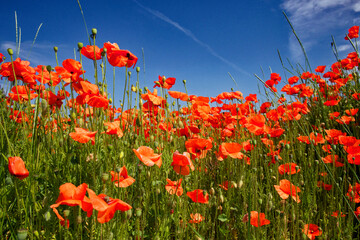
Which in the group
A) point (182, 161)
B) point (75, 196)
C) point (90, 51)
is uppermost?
point (90, 51)

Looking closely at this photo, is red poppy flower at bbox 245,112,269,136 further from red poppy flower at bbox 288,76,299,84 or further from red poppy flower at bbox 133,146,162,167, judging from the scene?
red poppy flower at bbox 288,76,299,84

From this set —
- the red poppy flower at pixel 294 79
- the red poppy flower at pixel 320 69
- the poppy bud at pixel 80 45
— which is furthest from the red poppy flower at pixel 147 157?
the red poppy flower at pixel 320 69

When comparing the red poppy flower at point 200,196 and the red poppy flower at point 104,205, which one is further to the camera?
the red poppy flower at point 200,196

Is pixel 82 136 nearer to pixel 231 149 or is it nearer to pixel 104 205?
pixel 104 205

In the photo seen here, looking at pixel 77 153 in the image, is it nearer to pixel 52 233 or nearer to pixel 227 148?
pixel 52 233

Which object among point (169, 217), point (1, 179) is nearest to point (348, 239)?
point (169, 217)

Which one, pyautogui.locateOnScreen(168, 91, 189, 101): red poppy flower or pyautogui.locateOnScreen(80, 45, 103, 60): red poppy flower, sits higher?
pyautogui.locateOnScreen(80, 45, 103, 60): red poppy flower

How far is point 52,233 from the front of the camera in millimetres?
1525

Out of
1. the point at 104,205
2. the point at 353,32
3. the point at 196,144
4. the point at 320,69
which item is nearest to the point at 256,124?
the point at 196,144

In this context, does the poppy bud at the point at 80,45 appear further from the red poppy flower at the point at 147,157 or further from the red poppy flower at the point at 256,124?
the red poppy flower at the point at 256,124

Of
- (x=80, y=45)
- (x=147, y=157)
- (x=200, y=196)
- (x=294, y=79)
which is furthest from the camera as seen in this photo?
(x=294, y=79)

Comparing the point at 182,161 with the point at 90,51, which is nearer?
the point at 182,161

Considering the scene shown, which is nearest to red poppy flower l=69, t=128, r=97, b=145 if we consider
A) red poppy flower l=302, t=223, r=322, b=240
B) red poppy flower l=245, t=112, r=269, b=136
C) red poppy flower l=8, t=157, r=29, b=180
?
red poppy flower l=8, t=157, r=29, b=180

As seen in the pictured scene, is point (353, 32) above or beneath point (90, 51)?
above
